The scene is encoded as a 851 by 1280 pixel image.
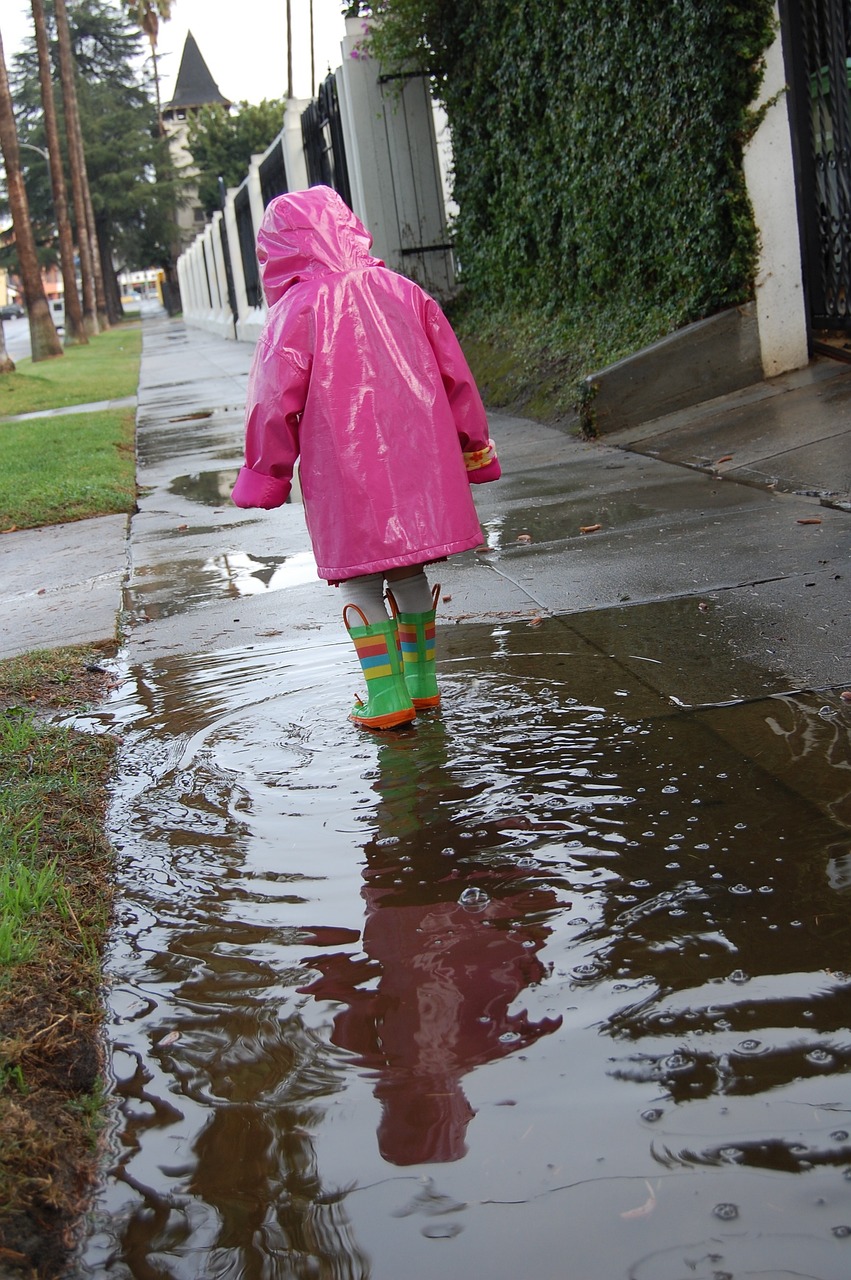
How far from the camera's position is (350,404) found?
142 inches

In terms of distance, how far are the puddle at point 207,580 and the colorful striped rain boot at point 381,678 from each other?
1746mm

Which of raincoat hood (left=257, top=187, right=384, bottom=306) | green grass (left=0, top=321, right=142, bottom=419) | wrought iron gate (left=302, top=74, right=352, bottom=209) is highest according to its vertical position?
wrought iron gate (left=302, top=74, right=352, bottom=209)

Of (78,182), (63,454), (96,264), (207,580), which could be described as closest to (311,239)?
(207,580)

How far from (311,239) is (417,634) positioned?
3.88 ft

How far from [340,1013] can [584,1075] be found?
476mm

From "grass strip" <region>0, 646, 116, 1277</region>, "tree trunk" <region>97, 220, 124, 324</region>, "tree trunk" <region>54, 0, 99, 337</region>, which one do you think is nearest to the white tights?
"grass strip" <region>0, 646, 116, 1277</region>

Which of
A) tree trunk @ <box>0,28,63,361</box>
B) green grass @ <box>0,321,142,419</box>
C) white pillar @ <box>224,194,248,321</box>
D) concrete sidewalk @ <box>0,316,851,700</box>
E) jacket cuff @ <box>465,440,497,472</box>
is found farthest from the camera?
white pillar @ <box>224,194,248,321</box>

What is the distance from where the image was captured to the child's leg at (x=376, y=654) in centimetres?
369

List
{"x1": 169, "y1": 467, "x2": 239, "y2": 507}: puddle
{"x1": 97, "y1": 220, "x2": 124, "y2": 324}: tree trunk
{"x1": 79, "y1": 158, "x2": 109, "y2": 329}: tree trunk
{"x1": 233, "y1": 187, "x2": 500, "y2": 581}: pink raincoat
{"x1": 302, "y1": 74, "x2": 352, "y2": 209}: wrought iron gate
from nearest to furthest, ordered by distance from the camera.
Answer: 1. {"x1": 233, "y1": 187, "x2": 500, "y2": 581}: pink raincoat
2. {"x1": 169, "y1": 467, "x2": 239, "y2": 507}: puddle
3. {"x1": 302, "y1": 74, "x2": 352, "y2": 209}: wrought iron gate
4. {"x1": 79, "y1": 158, "x2": 109, "y2": 329}: tree trunk
5. {"x1": 97, "y1": 220, "x2": 124, "y2": 324}: tree trunk

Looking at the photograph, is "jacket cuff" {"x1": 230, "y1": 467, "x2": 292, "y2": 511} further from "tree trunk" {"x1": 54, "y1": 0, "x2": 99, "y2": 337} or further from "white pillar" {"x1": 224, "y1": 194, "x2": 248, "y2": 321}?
"tree trunk" {"x1": 54, "y1": 0, "x2": 99, "y2": 337}

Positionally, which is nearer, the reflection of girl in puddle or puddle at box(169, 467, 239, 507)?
the reflection of girl in puddle

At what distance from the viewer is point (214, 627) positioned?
5012mm

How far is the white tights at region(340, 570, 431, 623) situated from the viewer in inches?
149

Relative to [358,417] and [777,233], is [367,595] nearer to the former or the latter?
[358,417]
